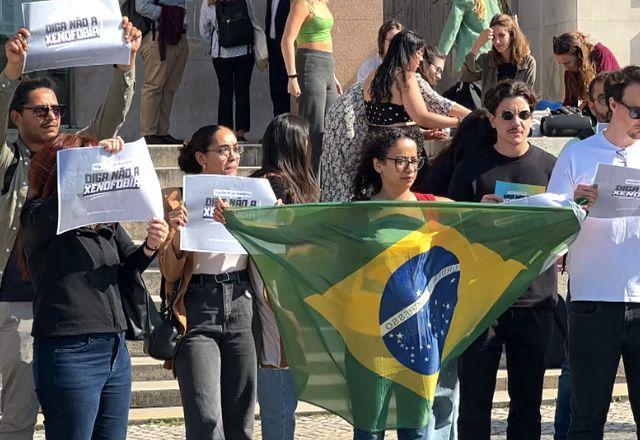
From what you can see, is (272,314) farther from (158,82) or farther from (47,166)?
(158,82)

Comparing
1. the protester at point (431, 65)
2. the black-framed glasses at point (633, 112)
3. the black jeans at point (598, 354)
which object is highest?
the protester at point (431, 65)

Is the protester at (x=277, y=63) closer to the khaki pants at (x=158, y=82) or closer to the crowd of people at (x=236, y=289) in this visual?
the khaki pants at (x=158, y=82)

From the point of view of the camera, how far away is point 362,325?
21.5ft

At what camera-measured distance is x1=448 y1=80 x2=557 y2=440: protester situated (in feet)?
24.4

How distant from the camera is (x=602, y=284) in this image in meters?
7.02

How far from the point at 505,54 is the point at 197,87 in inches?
Result: 148

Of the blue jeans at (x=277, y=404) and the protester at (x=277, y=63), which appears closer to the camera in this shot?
the blue jeans at (x=277, y=404)

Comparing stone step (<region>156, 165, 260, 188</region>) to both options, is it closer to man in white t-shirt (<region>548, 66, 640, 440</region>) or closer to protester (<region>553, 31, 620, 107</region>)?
protester (<region>553, 31, 620, 107</region>)

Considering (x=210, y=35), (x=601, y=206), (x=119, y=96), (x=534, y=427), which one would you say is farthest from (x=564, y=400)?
(x=210, y=35)

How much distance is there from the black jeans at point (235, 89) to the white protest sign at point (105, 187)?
6.78 meters

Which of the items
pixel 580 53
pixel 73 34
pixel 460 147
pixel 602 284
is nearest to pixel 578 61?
pixel 580 53

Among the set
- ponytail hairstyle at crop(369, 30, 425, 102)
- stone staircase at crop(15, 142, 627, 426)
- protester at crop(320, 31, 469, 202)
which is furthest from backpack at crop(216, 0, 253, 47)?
ponytail hairstyle at crop(369, 30, 425, 102)

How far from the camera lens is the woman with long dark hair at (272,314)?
7242mm

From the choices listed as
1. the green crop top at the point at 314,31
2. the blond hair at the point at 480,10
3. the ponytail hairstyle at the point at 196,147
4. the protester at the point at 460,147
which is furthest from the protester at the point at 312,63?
the ponytail hairstyle at the point at 196,147
